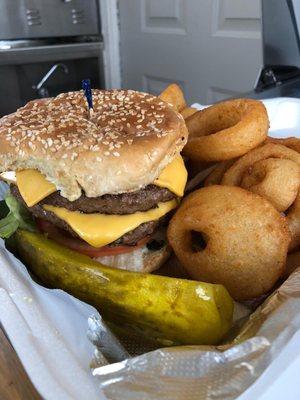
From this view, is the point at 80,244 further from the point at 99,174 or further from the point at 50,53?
the point at 50,53

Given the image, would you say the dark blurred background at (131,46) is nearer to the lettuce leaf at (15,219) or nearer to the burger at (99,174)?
the burger at (99,174)

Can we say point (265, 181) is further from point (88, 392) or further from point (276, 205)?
point (88, 392)

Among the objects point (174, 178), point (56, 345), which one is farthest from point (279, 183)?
point (56, 345)

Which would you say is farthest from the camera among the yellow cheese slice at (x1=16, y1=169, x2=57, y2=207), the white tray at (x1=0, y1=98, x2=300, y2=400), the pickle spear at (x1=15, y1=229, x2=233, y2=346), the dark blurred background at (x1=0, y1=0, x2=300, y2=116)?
the dark blurred background at (x1=0, y1=0, x2=300, y2=116)

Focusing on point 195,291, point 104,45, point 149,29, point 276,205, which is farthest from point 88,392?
point 104,45

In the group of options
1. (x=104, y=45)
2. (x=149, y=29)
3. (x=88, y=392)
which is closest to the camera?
(x=88, y=392)

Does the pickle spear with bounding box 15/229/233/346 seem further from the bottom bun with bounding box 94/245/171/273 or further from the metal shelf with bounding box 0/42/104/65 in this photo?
the metal shelf with bounding box 0/42/104/65

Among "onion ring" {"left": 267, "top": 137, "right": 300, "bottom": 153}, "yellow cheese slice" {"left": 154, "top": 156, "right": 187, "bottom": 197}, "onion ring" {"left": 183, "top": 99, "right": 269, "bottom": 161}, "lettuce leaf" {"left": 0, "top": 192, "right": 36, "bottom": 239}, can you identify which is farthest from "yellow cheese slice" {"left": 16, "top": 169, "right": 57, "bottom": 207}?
"onion ring" {"left": 267, "top": 137, "right": 300, "bottom": 153}

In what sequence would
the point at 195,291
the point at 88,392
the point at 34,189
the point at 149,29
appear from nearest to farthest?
1. the point at 88,392
2. the point at 195,291
3. the point at 34,189
4. the point at 149,29
